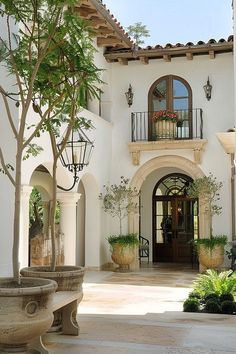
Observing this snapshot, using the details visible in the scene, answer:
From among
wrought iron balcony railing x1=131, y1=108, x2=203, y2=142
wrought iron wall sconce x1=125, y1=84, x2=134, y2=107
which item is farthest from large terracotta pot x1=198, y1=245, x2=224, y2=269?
wrought iron wall sconce x1=125, y1=84, x2=134, y2=107

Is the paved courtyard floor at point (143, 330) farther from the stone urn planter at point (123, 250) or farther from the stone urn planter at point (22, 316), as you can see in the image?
the stone urn planter at point (123, 250)

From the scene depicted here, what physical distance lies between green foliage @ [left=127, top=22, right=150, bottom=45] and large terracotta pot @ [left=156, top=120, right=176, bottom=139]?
8.55 ft

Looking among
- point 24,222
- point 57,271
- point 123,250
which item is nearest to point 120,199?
point 123,250

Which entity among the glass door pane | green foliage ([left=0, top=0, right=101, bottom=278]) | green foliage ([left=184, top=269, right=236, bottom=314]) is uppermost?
green foliage ([left=0, top=0, right=101, bottom=278])

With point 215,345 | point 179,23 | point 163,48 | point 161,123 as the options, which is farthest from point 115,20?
point 215,345

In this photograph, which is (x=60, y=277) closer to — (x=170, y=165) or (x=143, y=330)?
(x=143, y=330)

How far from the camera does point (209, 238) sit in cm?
1434

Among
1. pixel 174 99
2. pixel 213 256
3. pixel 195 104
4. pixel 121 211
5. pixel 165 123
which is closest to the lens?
Answer: pixel 213 256

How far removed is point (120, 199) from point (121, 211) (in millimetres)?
823

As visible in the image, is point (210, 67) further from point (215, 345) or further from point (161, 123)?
point (215, 345)

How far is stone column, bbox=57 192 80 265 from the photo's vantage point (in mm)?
12156

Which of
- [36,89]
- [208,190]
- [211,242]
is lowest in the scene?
[211,242]

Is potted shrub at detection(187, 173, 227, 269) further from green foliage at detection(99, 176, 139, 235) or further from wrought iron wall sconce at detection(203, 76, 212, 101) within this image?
wrought iron wall sconce at detection(203, 76, 212, 101)

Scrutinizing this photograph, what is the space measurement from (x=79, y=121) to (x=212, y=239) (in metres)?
9.51
